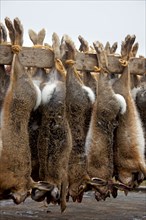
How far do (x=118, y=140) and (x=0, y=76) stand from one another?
1893 millimetres

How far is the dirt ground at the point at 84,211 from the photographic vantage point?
10555mm

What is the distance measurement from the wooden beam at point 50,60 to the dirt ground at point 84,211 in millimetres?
3663

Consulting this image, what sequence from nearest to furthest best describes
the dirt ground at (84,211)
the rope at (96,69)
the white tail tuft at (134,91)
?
the rope at (96,69) → the white tail tuft at (134,91) → the dirt ground at (84,211)

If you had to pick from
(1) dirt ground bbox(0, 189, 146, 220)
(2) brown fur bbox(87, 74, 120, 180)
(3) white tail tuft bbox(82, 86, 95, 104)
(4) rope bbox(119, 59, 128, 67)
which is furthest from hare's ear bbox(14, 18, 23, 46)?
(1) dirt ground bbox(0, 189, 146, 220)

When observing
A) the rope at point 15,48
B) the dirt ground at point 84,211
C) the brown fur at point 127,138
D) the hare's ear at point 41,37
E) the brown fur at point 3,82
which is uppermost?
the hare's ear at point 41,37

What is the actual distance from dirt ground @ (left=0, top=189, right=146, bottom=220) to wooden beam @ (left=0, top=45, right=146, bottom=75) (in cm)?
366

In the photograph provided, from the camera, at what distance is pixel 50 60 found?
23.1 feet

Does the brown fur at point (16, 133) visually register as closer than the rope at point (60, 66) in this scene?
Yes

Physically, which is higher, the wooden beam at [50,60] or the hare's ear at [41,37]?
the hare's ear at [41,37]

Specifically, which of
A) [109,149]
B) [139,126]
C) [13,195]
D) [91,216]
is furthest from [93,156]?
[91,216]

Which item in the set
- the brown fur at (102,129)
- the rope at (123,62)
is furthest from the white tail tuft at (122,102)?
the rope at (123,62)

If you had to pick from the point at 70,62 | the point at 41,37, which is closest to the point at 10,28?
the point at 41,37

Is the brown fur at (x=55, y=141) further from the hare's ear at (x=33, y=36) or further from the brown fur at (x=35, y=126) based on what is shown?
the hare's ear at (x=33, y=36)

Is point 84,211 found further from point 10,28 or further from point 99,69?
point 10,28
